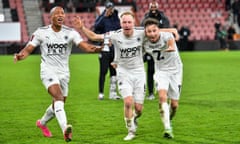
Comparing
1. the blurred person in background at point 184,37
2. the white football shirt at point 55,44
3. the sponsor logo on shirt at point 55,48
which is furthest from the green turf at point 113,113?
the blurred person in background at point 184,37

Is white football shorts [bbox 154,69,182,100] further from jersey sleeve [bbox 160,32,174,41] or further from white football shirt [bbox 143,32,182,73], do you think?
jersey sleeve [bbox 160,32,174,41]

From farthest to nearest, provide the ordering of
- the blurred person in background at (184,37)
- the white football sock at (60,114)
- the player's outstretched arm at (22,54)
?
the blurred person in background at (184,37) < the player's outstretched arm at (22,54) < the white football sock at (60,114)

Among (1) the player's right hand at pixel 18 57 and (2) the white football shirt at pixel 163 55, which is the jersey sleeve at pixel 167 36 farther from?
(1) the player's right hand at pixel 18 57

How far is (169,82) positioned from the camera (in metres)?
11.9

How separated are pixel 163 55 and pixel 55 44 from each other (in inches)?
77.2

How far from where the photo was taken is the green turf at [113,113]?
36.9ft

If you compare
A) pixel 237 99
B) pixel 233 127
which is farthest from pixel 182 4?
pixel 233 127

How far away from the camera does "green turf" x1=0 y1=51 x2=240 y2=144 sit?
36.9ft

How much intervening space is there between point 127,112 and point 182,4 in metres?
41.6

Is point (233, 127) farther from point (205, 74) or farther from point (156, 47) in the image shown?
point (205, 74)

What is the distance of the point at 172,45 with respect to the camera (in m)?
11.2

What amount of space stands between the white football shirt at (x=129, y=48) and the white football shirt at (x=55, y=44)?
2.19 feet

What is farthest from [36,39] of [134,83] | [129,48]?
[134,83]

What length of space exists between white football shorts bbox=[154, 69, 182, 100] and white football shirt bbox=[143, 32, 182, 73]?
3.5 inches
